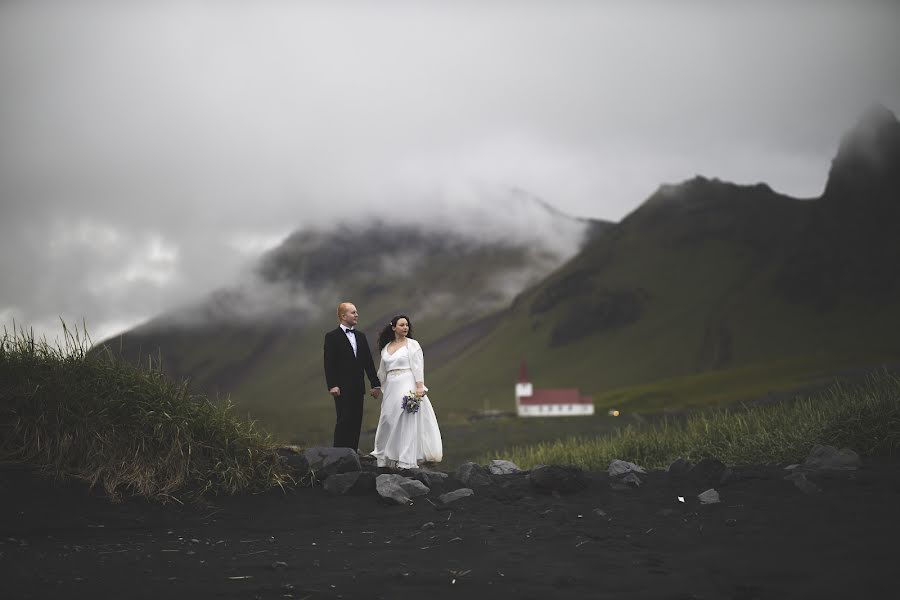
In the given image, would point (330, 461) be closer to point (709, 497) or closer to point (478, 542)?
point (478, 542)

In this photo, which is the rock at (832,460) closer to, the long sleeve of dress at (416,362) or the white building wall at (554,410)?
the long sleeve of dress at (416,362)

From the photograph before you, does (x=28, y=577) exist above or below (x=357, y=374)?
below

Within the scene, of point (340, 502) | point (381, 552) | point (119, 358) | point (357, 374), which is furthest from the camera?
point (357, 374)

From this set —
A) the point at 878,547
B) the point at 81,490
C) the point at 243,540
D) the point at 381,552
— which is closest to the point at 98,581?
the point at 243,540

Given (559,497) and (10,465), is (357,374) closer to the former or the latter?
(559,497)

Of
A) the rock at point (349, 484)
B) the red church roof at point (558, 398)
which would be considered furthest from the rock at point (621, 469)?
the red church roof at point (558, 398)

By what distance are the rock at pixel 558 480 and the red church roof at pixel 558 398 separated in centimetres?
14267

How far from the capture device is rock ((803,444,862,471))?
11.9 meters

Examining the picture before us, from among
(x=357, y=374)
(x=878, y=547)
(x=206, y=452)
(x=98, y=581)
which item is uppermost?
(x=357, y=374)

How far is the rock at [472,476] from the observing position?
42.4 feet

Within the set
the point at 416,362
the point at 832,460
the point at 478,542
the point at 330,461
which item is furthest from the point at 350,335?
the point at 832,460

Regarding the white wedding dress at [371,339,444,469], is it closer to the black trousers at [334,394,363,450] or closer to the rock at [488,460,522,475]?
Result: the black trousers at [334,394,363,450]

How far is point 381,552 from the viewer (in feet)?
29.0

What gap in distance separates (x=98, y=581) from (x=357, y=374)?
8.36m
